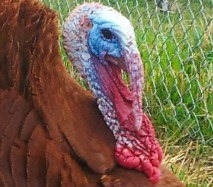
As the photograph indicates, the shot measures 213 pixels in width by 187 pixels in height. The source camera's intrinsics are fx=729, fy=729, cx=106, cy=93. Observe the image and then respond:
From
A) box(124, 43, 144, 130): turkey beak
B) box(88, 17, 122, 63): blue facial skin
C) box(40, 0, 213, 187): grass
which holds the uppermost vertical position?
box(88, 17, 122, 63): blue facial skin

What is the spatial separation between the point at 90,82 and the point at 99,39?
18 centimetres

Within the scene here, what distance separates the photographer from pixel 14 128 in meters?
2.39

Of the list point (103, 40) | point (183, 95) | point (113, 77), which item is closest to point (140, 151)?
point (113, 77)

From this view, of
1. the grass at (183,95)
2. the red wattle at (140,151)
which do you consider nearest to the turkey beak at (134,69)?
the red wattle at (140,151)

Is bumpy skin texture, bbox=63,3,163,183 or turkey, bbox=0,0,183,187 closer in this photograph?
turkey, bbox=0,0,183,187

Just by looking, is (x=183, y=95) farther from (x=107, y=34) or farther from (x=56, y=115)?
(x=56, y=115)

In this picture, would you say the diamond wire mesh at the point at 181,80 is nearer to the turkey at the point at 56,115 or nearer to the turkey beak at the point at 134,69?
the turkey at the point at 56,115

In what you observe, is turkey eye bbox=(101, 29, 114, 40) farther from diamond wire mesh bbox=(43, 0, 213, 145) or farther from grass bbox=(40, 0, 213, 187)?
diamond wire mesh bbox=(43, 0, 213, 145)

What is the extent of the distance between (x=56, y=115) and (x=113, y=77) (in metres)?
0.27

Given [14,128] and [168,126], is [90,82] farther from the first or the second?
[168,126]

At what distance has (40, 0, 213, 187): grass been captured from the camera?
3.76 metres

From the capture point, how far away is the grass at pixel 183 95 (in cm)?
376

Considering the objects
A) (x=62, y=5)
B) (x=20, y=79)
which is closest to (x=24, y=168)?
(x=20, y=79)

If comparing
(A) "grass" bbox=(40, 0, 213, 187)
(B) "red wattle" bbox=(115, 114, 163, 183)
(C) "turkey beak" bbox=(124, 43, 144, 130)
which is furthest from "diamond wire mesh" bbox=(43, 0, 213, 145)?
(C) "turkey beak" bbox=(124, 43, 144, 130)
